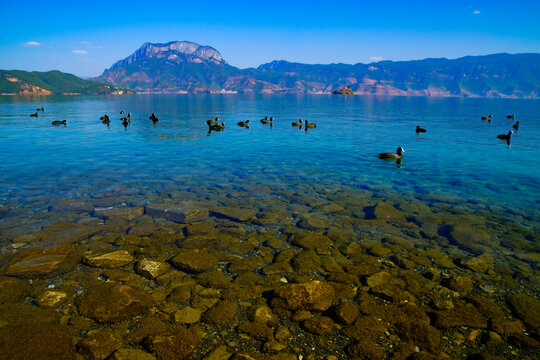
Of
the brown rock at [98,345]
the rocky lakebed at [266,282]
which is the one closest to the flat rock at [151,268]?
the rocky lakebed at [266,282]

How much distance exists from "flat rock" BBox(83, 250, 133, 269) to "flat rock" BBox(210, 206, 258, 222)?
4.61m

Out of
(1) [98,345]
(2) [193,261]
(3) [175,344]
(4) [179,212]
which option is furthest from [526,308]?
(4) [179,212]

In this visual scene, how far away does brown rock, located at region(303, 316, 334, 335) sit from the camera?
22.1ft

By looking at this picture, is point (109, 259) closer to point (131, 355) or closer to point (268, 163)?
point (131, 355)

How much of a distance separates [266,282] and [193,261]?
255 cm

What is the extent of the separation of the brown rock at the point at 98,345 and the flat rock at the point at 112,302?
1.62 ft

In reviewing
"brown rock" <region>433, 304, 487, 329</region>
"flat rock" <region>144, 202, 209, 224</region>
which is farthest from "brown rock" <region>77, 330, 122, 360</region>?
"brown rock" <region>433, 304, 487, 329</region>

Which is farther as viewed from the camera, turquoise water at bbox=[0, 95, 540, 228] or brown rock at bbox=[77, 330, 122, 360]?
turquoise water at bbox=[0, 95, 540, 228]

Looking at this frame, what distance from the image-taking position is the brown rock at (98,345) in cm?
591

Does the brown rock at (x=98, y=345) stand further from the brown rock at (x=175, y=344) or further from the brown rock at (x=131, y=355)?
the brown rock at (x=175, y=344)

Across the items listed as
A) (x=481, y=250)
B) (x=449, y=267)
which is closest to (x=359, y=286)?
(x=449, y=267)

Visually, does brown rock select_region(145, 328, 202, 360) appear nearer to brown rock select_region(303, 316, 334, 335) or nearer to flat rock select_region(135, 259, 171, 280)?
brown rock select_region(303, 316, 334, 335)

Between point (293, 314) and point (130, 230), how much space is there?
7936 millimetres

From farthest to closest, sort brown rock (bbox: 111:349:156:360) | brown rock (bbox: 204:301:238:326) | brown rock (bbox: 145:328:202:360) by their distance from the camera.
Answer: brown rock (bbox: 204:301:238:326) < brown rock (bbox: 145:328:202:360) < brown rock (bbox: 111:349:156:360)
